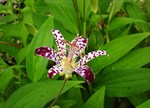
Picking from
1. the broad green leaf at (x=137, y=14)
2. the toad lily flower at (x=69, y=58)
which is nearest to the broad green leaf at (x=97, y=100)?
the toad lily flower at (x=69, y=58)

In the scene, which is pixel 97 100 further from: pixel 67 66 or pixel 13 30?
pixel 13 30

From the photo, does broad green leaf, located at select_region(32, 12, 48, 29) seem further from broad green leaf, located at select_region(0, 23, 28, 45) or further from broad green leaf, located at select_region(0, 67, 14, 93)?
broad green leaf, located at select_region(0, 67, 14, 93)

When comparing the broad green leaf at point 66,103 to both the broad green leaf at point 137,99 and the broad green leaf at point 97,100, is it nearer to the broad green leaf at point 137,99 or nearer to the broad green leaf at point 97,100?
the broad green leaf at point 97,100

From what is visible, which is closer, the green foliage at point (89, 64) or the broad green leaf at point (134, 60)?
the green foliage at point (89, 64)


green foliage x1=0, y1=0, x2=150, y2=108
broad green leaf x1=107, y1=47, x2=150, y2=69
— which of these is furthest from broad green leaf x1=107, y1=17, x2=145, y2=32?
broad green leaf x1=107, y1=47, x2=150, y2=69

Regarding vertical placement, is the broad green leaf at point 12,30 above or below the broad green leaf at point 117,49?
above

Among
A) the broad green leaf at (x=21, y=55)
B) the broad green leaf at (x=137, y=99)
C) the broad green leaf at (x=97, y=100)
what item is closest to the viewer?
the broad green leaf at (x=97, y=100)

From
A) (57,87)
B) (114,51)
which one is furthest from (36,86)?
(114,51)
